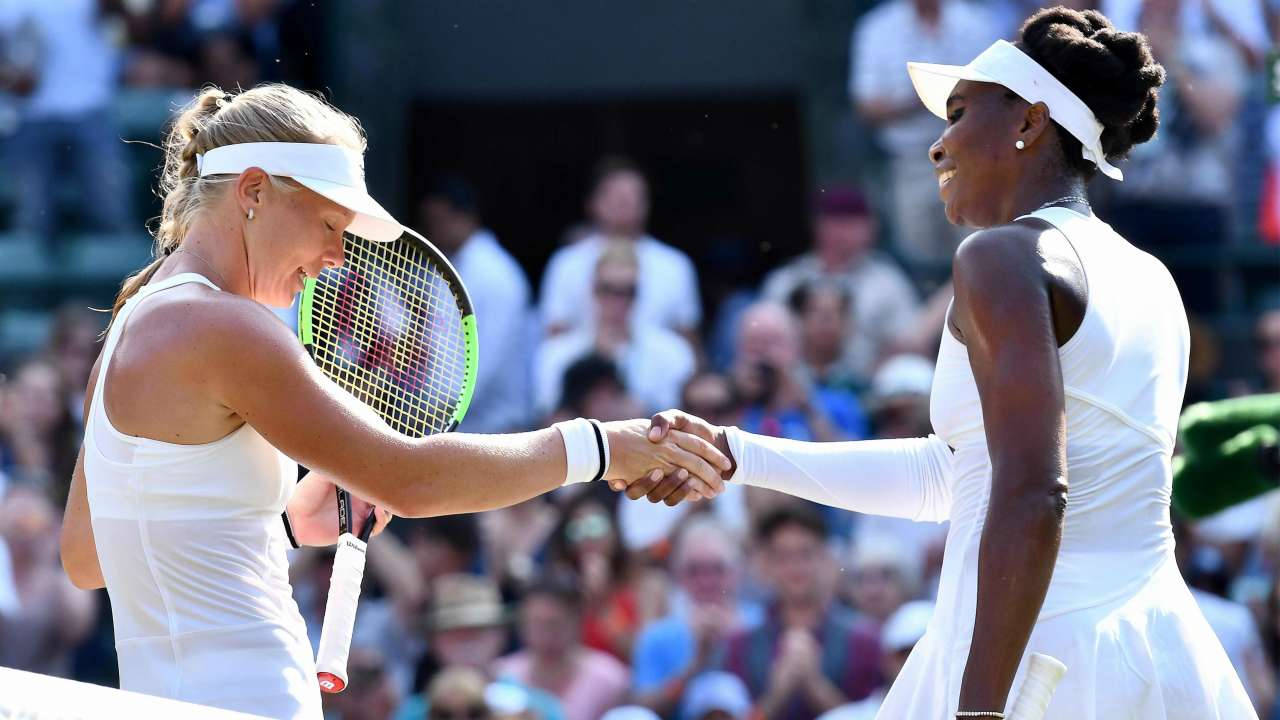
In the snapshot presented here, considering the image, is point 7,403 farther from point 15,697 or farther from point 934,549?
point 15,697

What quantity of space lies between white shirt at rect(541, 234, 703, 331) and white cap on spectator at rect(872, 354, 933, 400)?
34.8 inches

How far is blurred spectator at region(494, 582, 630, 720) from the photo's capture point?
583 centimetres

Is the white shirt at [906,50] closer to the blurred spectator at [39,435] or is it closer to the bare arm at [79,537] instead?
the blurred spectator at [39,435]

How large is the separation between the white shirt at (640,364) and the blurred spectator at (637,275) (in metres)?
0.08

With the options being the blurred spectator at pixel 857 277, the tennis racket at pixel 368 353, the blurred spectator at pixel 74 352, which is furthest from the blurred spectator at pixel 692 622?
the blurred spectator at pixel 74 352

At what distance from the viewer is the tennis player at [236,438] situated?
2482 millimetres

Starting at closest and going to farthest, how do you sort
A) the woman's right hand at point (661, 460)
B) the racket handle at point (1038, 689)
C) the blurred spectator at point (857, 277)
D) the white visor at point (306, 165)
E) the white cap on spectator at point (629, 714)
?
the racket handle at point (1038, 689) < the white visor at point (306, 165) < the woman's right hand at point (661, 460) < the white cap on spectator at point (629, 714) < the blurred spectator at point (857, 277)

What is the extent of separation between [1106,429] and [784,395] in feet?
13.0

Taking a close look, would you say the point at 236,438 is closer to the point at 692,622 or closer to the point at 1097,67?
the point at 1097,67

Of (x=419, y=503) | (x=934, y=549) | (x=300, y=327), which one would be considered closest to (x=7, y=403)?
(x=934, y=549)

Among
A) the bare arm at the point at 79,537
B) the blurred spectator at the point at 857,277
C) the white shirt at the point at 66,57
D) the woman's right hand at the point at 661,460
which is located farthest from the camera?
the white shirt at the point at 66,57

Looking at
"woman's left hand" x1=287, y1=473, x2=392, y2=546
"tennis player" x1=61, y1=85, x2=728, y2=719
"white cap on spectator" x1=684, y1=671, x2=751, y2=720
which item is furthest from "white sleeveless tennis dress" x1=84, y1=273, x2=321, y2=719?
"white cap on spectator" x1=684, y1=671, x2=751, y2=720

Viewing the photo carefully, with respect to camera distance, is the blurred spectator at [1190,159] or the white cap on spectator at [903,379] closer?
the white cap on spectator at [903,379]

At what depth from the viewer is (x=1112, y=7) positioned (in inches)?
249
